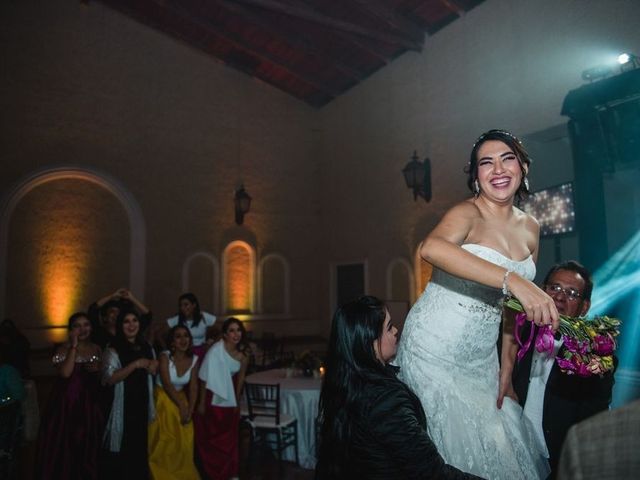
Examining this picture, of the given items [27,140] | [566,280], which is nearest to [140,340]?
[566,280]

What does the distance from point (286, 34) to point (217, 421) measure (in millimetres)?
7736

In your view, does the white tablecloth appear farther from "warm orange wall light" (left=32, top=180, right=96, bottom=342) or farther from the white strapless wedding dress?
"warm orange wall light" (left=32, top=180, right=96, bottom=342)

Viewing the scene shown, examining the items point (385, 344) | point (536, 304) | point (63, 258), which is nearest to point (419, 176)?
point (63, 258)

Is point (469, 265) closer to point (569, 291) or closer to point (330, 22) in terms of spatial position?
point (569, 291)

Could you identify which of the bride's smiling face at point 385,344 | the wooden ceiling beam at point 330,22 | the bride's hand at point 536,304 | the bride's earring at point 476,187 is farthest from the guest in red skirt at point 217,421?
the wooden ceiling beam at point 330,22

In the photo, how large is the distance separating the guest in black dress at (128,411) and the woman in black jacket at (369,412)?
287cm

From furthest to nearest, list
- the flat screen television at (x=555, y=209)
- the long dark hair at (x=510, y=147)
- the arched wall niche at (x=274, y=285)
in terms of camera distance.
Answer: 1. the arched wall niche at (x=274, y=285)
2. the flat screen television at (x=555, y=209)
3. the long dark hair at (x=510, y=147)

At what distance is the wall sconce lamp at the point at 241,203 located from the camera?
425 inches

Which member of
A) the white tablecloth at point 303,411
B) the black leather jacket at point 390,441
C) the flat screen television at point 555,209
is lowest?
the white tablecloth at point 303,411

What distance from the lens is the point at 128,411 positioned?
411 centimetres

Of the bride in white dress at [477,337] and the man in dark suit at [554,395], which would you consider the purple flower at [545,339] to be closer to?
the bride in white dress at [477,337]

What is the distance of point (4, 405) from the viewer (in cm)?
357

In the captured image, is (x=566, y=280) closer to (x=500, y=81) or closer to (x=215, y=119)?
(x=500, y=81)

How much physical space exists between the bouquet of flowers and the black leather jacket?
1.29ft
